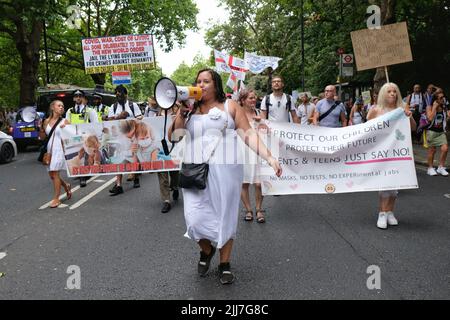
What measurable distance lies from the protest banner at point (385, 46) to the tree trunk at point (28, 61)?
1864 cm

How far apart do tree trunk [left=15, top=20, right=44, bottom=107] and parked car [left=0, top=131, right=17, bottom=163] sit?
8.59 meters

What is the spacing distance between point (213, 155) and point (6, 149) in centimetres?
1213

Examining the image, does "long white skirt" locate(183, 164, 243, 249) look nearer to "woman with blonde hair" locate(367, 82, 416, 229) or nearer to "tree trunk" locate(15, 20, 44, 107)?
"woman with blonde hair" locate(367, 82, 416, 229)

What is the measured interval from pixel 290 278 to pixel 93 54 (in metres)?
18.9

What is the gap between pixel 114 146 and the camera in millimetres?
7590

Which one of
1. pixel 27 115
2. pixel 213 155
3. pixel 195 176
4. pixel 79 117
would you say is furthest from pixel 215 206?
pixel 27 115

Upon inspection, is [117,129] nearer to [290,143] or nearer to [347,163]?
[290,143]

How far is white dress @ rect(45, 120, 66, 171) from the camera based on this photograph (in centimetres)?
721

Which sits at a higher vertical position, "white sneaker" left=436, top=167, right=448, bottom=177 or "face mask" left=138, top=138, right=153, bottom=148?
"face mask" left=138, top=138, right=153, bottom=148

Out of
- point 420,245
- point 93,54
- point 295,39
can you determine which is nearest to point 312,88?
point 295,39

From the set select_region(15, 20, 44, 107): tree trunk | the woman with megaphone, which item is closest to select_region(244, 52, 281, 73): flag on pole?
the woman with megaphone

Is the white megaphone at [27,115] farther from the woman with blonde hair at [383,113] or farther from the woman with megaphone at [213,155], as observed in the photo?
the woman with blonde hair at [383,113]

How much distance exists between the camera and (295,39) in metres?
33.8

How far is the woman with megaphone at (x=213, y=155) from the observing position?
363 centimetres
